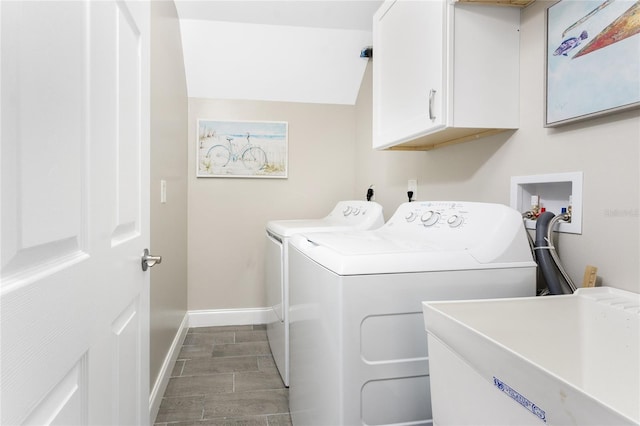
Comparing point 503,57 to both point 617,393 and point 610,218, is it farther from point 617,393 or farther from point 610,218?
point 617,393

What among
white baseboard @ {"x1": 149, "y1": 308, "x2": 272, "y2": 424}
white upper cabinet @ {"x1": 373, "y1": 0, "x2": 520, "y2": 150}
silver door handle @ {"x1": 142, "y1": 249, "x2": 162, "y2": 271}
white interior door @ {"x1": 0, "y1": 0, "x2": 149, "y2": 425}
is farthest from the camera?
white baseboard @ {"x1": 149, "y1": 308, "x2": 272, "y2": 424}

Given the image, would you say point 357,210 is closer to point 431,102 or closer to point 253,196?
point 253,196

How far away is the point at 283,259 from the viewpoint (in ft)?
6.93

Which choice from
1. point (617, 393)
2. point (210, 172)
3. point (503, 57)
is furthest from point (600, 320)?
point (210, 172)

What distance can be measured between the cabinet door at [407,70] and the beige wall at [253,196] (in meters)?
1.31

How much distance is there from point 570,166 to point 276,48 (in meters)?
2.30

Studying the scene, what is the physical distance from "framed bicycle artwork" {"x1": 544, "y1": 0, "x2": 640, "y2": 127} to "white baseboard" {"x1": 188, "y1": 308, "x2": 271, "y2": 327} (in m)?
2.57

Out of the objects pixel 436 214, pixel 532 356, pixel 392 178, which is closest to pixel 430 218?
pixel 436 214

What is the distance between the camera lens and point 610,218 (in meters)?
1.01

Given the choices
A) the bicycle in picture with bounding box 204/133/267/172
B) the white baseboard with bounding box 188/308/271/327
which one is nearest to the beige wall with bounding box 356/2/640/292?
the bicycle in picture with bounding box 204/133/267/172

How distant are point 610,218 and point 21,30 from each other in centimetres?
132

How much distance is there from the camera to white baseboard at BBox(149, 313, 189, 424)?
5.71ft

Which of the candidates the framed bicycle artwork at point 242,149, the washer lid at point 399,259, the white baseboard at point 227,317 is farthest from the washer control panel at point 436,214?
the white baseboard at point 227,317

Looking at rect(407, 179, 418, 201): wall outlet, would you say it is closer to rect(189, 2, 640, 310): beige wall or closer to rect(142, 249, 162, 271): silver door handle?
rect(189, 2, 640, 310): beige wall
